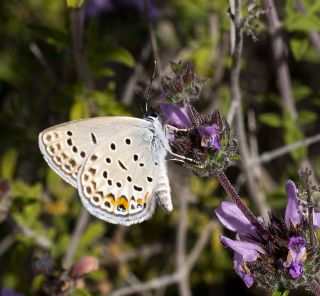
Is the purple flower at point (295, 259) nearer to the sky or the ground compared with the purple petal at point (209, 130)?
nearer to the ground

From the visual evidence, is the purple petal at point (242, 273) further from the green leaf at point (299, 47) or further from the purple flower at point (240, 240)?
the green leaf at point (299, 47)

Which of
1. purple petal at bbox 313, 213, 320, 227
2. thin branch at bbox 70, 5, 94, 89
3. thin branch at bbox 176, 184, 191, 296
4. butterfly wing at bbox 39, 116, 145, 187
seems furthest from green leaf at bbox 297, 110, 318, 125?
purple petal at bbox 313, 213, 320, 227

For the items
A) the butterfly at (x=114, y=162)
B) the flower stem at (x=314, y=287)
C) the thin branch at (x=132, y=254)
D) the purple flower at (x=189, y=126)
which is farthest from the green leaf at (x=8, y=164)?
the flower stem at (x=314, y=287)

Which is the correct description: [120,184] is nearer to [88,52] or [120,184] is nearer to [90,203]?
[90,203]

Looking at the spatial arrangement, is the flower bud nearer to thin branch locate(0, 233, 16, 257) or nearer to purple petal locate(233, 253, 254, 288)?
purple petal locate(233, 253, 254, 288)

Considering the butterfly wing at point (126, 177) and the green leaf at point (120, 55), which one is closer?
the butterfly wing at point (126, 177)

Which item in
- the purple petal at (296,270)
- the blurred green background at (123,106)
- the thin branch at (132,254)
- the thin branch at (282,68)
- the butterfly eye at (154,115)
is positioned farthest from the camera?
the thin branch at (132,254)

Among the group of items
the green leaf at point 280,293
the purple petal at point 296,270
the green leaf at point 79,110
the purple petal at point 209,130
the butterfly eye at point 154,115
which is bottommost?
the green leaf at point 79,110

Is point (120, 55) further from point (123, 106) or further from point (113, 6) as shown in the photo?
point (113, 6)
